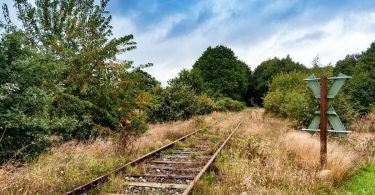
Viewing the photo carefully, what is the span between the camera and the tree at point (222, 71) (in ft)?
207

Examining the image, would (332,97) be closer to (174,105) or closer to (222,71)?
(174,105)

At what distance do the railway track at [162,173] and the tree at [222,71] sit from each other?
2004 inches

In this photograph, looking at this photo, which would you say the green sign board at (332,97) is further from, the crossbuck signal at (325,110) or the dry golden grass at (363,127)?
the dry golden grass at (363,127)

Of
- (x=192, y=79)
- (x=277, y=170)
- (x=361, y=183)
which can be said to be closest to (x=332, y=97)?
(x=361, y=183)

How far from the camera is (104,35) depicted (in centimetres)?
1469

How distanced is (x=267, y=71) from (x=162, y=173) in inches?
2682

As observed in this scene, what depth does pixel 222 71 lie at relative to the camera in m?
64.0

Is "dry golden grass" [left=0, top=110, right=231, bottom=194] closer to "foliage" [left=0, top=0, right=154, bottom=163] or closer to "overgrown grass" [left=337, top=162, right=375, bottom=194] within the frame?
"foliage" [left=0, top=0, right=154, bottom=163]

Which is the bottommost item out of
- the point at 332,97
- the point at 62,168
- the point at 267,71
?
the point at 62,168

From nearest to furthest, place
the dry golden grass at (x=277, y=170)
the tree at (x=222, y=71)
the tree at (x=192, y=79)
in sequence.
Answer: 1. the dry golden grass at (x=277, y=170)
2. the tree at (x=192, y=79)
3. the tree at (x=222, y=71)

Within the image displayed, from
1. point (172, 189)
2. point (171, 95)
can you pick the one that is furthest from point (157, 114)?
point (172, 189)

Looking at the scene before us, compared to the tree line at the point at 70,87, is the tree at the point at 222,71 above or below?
above

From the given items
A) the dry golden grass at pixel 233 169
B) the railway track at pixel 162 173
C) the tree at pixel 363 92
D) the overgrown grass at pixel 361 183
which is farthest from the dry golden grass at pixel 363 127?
the railway track at pixel 162 173

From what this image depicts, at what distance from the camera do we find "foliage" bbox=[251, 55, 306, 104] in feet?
240
